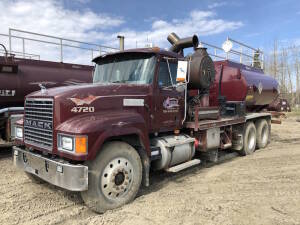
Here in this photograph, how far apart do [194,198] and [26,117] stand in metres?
3.17

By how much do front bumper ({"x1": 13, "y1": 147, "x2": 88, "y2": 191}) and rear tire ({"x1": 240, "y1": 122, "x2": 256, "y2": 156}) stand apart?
5.97 metres

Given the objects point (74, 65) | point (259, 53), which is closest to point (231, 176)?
point (74, 65)

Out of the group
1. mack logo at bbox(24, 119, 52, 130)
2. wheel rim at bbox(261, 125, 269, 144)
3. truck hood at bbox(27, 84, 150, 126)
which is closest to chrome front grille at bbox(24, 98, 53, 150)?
mack logo at bbox(24, 119, 52, 130)

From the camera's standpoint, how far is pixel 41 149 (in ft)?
14.1

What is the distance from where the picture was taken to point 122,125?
4.21 metres

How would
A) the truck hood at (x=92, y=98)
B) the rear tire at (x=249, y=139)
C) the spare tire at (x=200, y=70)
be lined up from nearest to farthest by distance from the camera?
1. the truck hood at (x=92, y=98)
2. the spare tire at (x=200, y=70)
3. the rear tire at (x=249, y=139)

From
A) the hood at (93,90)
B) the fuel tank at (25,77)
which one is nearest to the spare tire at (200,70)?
the hood at (93,90)

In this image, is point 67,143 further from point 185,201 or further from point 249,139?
point 249,139

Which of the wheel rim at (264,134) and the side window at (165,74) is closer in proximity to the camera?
the side window at (165,74)

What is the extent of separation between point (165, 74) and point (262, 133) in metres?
5.85

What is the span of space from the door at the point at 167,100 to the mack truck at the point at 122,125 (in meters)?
0.02

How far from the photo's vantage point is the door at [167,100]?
17.3ft

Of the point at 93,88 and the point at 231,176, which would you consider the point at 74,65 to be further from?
the point at 231,176

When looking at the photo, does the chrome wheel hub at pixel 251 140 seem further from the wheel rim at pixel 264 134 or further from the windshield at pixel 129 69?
the windshield at pixel 129 69
